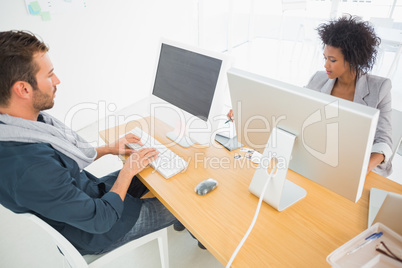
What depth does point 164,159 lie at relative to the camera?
3.89 ft

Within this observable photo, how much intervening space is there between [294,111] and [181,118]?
65cm

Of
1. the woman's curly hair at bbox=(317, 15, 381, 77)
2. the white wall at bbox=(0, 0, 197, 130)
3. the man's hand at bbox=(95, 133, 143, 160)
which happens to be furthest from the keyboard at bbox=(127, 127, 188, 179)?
the white wall at bbox=(0, 0, 197, 130)

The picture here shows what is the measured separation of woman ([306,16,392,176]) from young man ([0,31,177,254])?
1218mm

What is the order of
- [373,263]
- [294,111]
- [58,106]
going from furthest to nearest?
[58,106], [294,111], [373,263]

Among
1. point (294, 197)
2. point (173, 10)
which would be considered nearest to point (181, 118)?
point (294, 197)

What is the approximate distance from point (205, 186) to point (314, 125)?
0.48 meters

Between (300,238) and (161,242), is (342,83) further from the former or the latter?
(161,242)

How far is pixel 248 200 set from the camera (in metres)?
0.97

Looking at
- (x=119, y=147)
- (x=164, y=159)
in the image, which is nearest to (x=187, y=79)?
(x=164, y=159)

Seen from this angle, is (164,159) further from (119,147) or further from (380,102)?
(380,102)

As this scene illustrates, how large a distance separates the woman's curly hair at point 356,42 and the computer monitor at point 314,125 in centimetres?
83

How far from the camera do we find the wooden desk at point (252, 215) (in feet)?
2.55

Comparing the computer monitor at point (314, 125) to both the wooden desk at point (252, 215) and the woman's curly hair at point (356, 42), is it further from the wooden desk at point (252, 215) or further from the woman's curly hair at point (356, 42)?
the woman's curly hair at point (356, 42)

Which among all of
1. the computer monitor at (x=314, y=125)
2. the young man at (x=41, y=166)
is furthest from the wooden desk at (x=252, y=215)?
the young man at (x=41, y=166)
